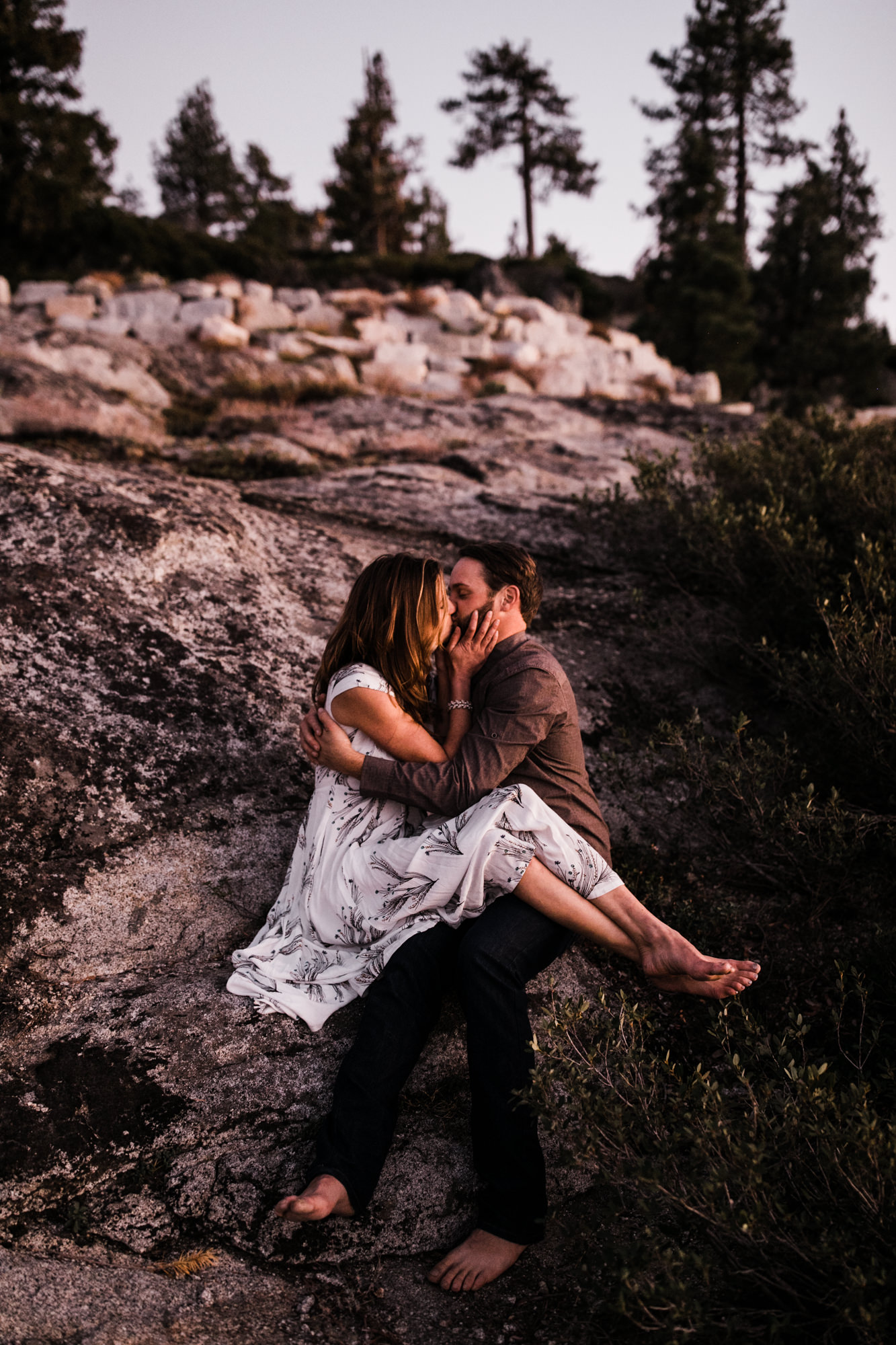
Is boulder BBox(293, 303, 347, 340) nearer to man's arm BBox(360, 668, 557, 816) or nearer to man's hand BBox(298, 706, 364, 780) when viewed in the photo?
man's hand BBox(298, 706, 364, 780)

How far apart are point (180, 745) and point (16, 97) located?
30.6 m

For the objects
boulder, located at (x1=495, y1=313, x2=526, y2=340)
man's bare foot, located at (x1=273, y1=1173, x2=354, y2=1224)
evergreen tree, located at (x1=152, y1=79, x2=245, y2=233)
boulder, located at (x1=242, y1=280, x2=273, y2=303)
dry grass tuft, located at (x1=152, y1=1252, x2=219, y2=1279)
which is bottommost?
dry grass tuft, located at (x1=152, y1=1252, x2=219, y2=1279)

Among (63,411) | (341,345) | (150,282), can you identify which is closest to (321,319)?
(341,345)

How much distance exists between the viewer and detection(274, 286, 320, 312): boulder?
22.2 meters

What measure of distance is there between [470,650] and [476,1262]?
202 centimetres

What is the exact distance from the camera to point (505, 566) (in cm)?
338

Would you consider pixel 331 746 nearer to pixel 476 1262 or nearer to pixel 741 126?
pixel 476 1262

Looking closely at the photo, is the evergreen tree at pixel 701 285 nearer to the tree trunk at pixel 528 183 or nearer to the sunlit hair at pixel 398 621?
the tree trunk at pixel 528 183

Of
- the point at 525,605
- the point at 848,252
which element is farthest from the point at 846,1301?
the point at 848,252

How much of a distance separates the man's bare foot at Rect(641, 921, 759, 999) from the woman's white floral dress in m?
0.25

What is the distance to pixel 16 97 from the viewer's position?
25391 millimetres

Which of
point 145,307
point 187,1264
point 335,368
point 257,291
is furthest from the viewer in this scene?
point 257,291

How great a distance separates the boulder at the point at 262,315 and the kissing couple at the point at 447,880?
19.0m

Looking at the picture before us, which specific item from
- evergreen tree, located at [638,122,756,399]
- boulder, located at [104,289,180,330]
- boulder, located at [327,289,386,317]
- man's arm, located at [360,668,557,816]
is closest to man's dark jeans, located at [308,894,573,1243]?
man's arm, located at [360,668,557,816]
